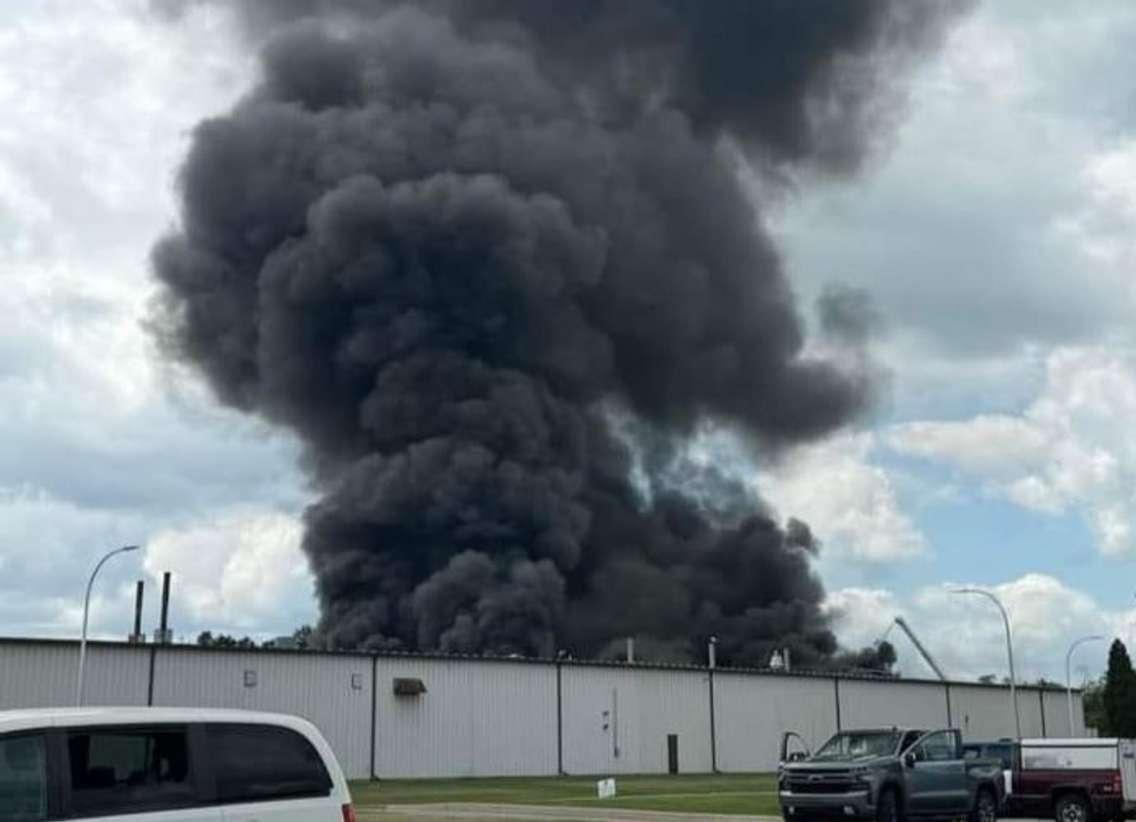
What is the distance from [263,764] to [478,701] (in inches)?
1816

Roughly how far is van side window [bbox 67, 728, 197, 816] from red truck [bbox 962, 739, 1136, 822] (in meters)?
20.4

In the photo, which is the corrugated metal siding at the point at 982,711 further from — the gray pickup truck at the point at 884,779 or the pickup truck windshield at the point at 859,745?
the pickup truck windshield at the point at 859,745

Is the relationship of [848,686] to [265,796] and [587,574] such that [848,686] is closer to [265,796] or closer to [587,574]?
[587,574]

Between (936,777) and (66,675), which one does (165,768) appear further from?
(66,675)

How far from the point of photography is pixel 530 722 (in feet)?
185

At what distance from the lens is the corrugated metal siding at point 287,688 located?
47031 mm

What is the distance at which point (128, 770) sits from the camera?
8.84m

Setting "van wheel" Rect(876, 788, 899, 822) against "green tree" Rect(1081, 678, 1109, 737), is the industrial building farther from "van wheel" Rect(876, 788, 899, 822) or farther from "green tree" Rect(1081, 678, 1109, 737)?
"green tree" Rect(1081, 678, 1109, 737)

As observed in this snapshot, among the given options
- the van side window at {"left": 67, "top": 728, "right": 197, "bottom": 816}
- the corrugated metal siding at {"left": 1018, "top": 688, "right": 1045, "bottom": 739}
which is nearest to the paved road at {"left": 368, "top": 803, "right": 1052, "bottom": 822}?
the van side window at {"left": 67, "top": 728, "right": 197, "bottom": 816}

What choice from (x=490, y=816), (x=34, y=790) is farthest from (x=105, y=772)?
(x=490, y=816)

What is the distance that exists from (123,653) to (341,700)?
27.2ft

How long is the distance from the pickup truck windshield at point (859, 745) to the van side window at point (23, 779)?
18.2 m

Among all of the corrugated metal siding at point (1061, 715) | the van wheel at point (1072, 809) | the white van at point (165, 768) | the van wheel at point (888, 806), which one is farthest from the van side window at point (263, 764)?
the corrugated metal siding at point (1061, 715)

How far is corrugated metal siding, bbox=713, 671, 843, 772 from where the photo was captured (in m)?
64.4
